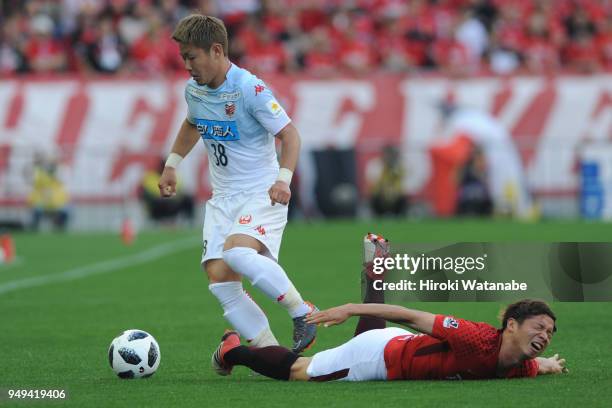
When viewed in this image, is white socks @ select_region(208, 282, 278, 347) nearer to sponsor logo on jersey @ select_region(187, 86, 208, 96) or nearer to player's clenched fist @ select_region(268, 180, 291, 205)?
player's clenched fist @ select_region(268, 180, 291, 205)

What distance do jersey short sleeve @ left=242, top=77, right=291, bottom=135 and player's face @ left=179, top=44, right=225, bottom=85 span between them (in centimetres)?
23

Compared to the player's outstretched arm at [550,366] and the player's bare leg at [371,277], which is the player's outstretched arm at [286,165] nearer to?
the player's bare leg at [371,277]

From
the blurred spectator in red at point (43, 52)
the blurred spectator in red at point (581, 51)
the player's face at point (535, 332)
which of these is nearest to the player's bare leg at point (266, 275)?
the player's face at point (535, 332)

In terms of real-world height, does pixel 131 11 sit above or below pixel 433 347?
above

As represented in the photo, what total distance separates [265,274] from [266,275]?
0.01 m

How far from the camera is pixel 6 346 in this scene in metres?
10.9

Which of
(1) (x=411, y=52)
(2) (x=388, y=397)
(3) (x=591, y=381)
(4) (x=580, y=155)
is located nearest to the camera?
(2) (x=388, y=397)

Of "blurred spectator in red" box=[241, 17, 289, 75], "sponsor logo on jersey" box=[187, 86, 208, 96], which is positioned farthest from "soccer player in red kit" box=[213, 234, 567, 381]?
"blurred spectator in red" box=[241, 17, 289, 75]

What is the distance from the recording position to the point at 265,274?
8.92m

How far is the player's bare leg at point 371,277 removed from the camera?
8586 mm

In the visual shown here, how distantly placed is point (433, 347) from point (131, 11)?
2107cm

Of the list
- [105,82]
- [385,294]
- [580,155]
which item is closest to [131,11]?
[105,82]

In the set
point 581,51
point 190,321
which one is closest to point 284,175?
point 190,321

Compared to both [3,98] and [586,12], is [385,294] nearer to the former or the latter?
[3,98]
